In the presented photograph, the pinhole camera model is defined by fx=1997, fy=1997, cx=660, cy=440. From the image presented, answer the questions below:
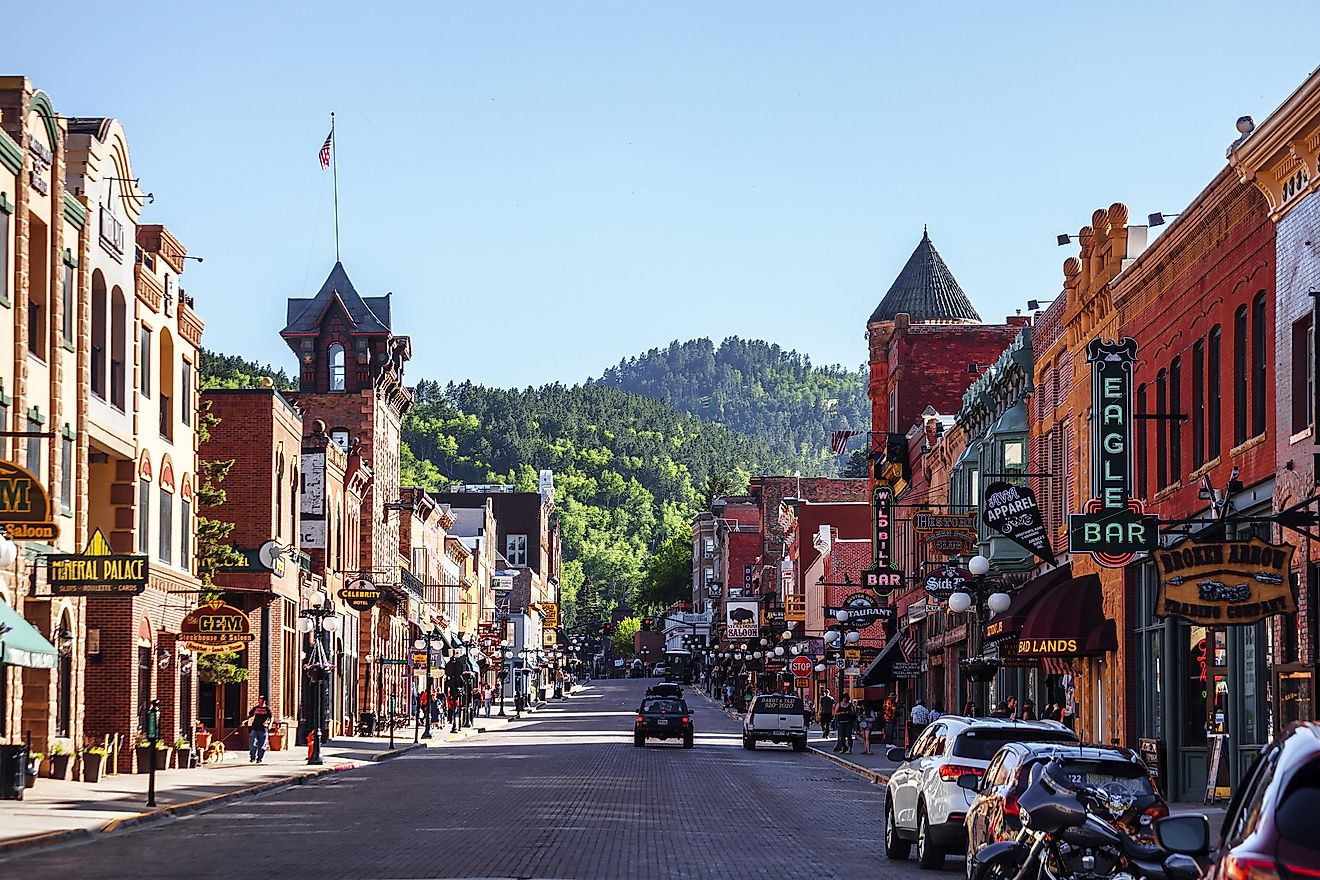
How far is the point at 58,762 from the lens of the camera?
121ft

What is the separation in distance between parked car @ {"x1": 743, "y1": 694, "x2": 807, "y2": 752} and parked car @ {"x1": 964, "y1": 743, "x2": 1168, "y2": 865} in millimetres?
45779

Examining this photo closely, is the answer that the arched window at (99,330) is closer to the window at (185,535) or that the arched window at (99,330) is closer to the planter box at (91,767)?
the window at (185,535)

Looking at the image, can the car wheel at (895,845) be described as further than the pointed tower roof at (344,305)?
No

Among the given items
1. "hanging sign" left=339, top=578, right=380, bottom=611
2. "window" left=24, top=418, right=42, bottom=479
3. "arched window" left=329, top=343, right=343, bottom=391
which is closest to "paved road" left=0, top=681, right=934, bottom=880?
"window" left=24, top=418, right=42, bottom=479

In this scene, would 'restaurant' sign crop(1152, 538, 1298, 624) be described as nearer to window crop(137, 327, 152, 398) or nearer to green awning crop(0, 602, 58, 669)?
green awning crop(0, 602, 58, 669)

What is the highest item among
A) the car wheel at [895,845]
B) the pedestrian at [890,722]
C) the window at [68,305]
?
the window at [68,305]

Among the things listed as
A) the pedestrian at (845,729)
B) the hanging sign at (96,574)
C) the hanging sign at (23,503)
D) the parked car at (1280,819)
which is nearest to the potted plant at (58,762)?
the hanging sign at (96,574)

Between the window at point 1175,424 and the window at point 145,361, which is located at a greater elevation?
the window at point 145,361

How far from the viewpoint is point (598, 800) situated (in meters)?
35.0

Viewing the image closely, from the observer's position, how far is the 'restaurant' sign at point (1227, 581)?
2355cm

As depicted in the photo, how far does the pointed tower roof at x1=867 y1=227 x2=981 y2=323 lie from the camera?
79.6 metres

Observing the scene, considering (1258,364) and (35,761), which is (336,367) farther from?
(1258,364)

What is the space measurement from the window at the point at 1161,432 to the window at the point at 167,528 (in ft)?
72.7

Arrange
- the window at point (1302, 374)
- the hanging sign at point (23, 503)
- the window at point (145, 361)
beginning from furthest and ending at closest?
1. the window at point (145, 361)
2. the hanging sign at point (23, 503)
3. the window at point (1302, 374)
